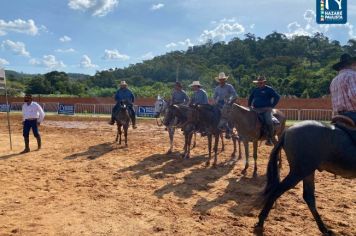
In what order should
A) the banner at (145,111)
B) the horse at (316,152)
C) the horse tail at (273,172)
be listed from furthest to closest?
the banner at (145,111) < the horse tail at (273,172) < the horse at (316,152)

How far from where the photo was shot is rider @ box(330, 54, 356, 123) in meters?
5.71

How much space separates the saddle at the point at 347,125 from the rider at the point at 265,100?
4.15 metres

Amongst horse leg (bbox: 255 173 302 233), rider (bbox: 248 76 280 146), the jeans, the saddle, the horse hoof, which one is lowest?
the horse hoof

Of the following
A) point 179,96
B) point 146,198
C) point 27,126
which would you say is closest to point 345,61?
point 146,198

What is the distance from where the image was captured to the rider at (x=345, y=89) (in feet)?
18.7

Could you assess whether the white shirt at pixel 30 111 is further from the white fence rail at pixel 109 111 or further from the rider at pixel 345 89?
the white fence rail at pixel 109 111

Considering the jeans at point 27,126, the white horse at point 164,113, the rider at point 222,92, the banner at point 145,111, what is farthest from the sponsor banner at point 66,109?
the rider at point 222,92

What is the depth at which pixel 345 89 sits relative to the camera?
5.77m

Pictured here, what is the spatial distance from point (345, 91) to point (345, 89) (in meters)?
0.03

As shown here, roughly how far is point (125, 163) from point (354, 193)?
6.47 metres

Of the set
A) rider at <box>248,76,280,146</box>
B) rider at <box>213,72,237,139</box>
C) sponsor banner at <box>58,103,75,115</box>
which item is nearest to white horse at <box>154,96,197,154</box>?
rider at <box>213,72,237,139</box>

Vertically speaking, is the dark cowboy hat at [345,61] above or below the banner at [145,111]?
above

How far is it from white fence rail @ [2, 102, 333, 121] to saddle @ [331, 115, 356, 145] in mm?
19558

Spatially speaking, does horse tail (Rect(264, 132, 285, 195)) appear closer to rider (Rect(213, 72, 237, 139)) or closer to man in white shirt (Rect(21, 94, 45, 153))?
rider (Rect(213, 72, 237, 139))
